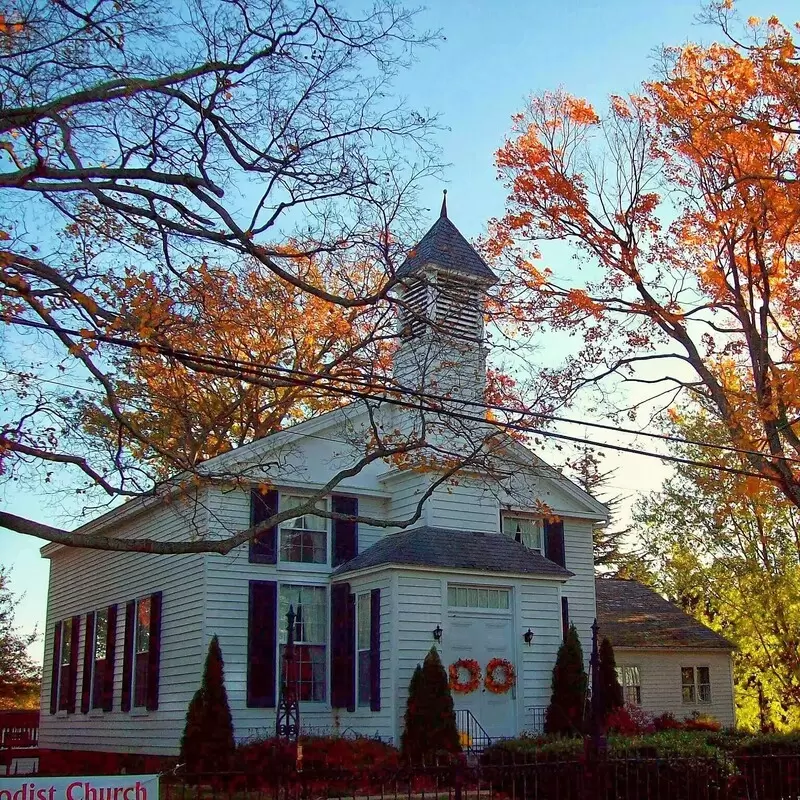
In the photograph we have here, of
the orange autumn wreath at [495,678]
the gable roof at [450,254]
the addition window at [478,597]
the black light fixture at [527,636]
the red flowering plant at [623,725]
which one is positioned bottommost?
the red flowering plant at [623,725]

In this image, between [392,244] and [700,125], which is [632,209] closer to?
[700,125]

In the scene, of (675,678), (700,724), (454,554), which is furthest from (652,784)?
(675,678)

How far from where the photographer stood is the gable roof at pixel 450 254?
21.7 m

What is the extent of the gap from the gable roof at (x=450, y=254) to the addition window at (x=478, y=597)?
6475 millimetres

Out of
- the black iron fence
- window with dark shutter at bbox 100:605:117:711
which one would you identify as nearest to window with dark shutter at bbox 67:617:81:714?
window with dark shutter at bbox 100:605:117:711

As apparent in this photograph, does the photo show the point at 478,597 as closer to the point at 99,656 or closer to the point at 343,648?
the point at 343,648

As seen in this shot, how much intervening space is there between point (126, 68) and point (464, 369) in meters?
11.4

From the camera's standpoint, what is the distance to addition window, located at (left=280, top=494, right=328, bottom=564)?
19938 mm

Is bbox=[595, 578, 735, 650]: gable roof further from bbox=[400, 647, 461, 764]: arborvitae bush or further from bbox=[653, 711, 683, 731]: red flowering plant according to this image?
bbox=[400, 647, 461, 764]: arborvitae bush

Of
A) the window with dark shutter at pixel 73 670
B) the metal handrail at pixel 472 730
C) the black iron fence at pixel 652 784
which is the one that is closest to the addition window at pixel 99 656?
the window with dark shutter at pixel 73 670

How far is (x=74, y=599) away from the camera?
2573 centimetres

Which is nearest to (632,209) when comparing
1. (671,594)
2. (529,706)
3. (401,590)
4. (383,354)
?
(383,354)

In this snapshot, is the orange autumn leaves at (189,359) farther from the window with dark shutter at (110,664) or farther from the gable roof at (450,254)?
the window with dark shutter at (110,664)

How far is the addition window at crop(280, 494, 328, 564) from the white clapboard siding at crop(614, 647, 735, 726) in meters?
10.5
